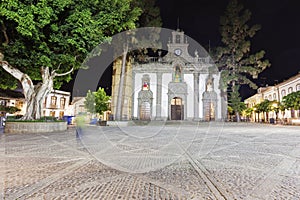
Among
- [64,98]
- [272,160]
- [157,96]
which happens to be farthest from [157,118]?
[272,160]

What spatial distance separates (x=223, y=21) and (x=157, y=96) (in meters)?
15.1

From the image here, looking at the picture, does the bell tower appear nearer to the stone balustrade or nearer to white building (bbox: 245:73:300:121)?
white building (bbox: 245:73:300:121)

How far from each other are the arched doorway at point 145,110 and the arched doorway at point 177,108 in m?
4.05

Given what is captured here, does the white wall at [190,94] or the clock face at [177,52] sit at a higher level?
the clock face at [177,52]

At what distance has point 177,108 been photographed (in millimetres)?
30469

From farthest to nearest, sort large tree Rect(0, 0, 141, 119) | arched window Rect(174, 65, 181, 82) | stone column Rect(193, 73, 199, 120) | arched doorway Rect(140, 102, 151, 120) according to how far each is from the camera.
Answer: arched window Rect(174, 65, 181, 82) < arched doorway Rect(140, 102, 151, 120) < stone column Rect(193, 73, 199, 120) < large tree Rect(0, 0, 141, 119)

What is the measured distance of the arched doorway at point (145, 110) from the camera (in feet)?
96.7

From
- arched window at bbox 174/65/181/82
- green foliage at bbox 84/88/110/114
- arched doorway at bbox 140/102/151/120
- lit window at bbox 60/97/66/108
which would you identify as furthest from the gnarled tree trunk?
lit window at bbox 60/97/66/108

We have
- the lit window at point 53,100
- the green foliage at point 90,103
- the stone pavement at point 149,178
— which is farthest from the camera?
the lit window at point 53,100

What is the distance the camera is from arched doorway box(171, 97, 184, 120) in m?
30.0

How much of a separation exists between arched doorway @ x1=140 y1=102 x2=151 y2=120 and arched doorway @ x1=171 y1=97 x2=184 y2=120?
4051 mm

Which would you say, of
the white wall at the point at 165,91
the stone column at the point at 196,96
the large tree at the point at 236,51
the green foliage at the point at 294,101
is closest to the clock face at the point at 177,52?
the white wall at the point at 165,91

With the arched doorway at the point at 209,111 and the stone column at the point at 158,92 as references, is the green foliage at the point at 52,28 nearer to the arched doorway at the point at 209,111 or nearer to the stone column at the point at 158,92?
the stone column at the point at 158,92

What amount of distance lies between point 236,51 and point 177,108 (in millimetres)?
12475
